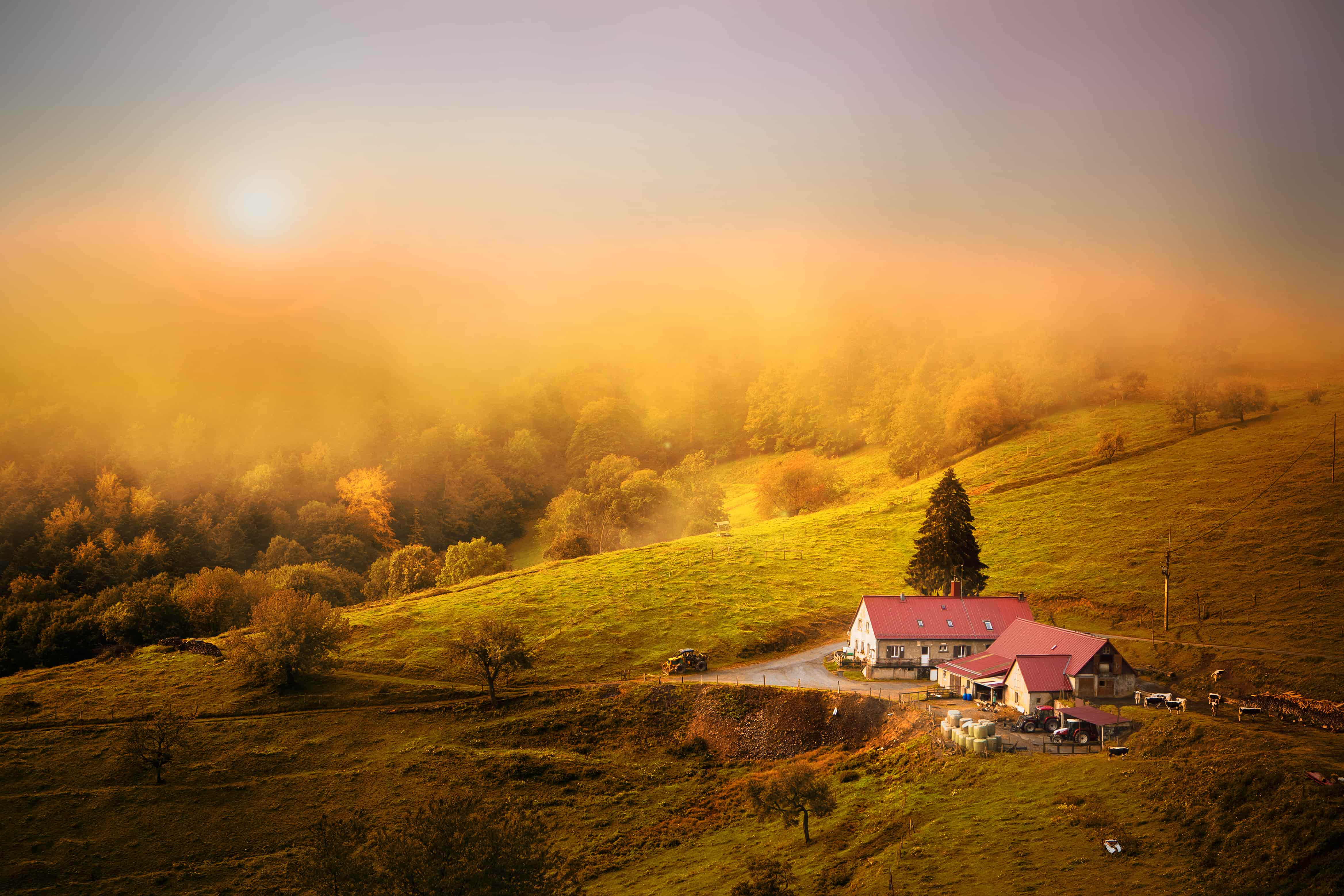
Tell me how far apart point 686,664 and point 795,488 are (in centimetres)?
7375

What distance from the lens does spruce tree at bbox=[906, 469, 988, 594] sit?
272 feet

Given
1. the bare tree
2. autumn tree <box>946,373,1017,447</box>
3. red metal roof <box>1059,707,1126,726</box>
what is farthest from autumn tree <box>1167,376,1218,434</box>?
the bare tree

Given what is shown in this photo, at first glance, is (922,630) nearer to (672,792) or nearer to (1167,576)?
(1167,576)

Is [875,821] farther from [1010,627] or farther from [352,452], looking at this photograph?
[352,452]

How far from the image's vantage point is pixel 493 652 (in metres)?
69.1

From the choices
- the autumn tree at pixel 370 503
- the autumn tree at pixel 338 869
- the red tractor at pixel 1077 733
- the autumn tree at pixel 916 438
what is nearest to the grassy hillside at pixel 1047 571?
the autumn tree at pixel 916 438

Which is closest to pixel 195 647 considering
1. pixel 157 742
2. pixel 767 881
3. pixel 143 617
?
pixel 143 617

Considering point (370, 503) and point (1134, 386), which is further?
point (370, 503)

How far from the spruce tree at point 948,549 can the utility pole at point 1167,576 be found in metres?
16.8

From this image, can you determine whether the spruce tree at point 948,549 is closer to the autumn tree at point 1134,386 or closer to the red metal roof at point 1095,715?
the red metal roof at point 1095,715

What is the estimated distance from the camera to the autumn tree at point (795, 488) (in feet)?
463

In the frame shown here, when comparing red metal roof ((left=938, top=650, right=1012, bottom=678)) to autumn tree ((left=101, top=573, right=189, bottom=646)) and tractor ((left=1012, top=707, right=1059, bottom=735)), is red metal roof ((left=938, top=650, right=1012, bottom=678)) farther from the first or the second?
autumn tree ((left=101, top=573, right=189, bottom=646))

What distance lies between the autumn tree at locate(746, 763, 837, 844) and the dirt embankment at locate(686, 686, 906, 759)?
37.3 feet

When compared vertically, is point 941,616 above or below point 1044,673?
above
